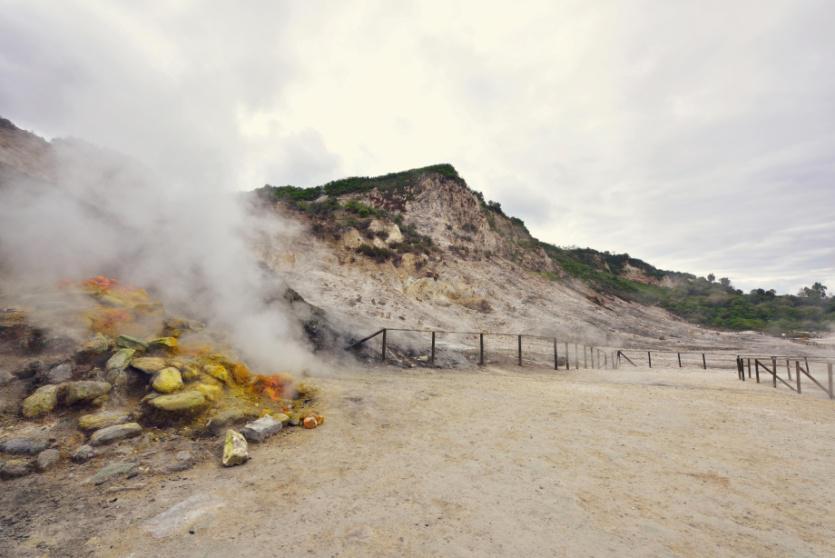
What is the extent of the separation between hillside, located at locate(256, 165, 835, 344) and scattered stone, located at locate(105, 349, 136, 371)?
1749 cm

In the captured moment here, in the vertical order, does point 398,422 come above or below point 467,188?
below

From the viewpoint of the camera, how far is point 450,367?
12242 millimetres

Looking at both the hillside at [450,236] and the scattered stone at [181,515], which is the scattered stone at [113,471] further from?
the hillside at [450,236]

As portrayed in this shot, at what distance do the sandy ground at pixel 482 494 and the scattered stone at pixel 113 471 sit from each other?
0.23 meters

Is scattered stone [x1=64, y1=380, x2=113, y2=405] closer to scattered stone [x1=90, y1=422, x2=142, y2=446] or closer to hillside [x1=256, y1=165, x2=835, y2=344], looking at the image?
scattered stone [x1=90, y1=422, x2=142, y2=446]

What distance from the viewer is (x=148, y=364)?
5.73m

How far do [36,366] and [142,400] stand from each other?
5.48 feet

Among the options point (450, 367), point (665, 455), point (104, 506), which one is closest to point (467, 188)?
point (450, 367)

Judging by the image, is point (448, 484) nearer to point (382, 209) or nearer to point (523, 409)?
point (523, 409)

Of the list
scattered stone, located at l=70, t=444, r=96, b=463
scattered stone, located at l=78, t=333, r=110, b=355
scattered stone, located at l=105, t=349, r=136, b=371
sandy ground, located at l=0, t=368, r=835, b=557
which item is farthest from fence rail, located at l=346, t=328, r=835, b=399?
scattered stone, located at l=70, t=444, r=96, b=463

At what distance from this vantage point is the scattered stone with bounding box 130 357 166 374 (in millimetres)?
5625

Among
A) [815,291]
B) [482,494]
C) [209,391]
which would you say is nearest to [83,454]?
[209,391]

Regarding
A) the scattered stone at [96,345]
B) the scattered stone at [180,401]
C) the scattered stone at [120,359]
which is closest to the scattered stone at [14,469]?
the scattered stone at [180,401]

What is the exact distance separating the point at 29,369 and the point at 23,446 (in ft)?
5.87
